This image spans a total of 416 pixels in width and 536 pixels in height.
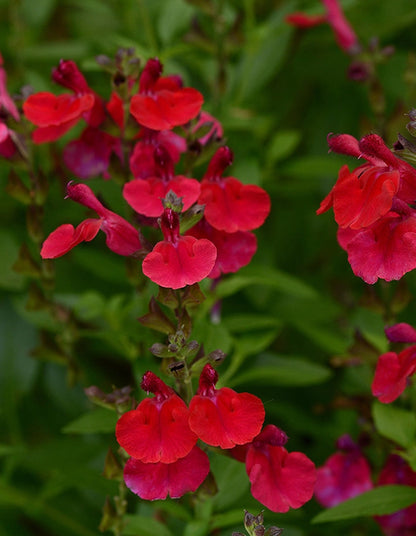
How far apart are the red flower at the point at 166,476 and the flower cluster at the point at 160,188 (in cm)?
17

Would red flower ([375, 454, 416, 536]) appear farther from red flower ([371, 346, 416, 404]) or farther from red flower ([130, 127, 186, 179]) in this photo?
red flower ([130, 127, 186, 179])

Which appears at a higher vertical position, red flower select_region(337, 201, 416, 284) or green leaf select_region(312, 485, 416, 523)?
red flower select_region(337, 201, 416, 284)

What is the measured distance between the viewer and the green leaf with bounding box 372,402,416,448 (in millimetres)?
900

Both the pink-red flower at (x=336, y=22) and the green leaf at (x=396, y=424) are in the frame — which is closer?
the green leaf at (x=396, y=424)

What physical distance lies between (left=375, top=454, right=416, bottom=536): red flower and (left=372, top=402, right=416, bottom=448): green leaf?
0.15ft

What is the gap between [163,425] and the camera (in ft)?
2.27

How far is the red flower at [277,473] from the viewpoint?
719 mm

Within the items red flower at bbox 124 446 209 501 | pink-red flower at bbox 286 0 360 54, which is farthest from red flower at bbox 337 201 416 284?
pink-red flower at bbox 286 0 360 54

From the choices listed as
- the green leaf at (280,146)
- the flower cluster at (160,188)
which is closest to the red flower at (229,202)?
the flower cluster at (160,188)

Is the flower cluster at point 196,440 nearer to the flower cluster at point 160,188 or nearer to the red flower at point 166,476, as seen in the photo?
the red flower at point 166,476

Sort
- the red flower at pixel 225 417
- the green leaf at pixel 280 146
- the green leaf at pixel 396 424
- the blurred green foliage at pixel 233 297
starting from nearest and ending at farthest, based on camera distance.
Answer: the red flower at pixel 225 417 < the green leaf at pixel 396 424 < the blurred green foliage at pixel 233 297 < the green leaf at pixel 280 146

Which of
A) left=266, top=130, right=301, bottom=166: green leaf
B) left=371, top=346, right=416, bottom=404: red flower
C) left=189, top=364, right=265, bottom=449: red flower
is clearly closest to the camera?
left=189, top=364, right=265, bottom=449: red flower

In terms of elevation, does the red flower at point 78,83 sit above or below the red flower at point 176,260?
below

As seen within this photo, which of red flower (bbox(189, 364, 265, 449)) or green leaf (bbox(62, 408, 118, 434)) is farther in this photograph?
green leaf (bbox(62, 408, 118, 434))
